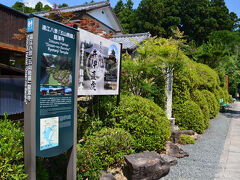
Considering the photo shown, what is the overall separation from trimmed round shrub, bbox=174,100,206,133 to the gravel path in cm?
45

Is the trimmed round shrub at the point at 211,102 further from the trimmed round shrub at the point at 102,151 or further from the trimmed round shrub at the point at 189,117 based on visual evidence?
the trimmed round shrub at the point at 102,151

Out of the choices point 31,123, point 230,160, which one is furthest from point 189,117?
point 31,123

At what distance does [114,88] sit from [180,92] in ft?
13.8

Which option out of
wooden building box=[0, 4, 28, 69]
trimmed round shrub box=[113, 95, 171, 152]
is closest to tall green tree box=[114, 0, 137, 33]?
wooden building box=[0, 4, 28, 69]

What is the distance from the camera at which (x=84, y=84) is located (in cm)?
387

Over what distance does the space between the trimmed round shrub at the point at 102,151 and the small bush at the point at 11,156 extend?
0.95 m

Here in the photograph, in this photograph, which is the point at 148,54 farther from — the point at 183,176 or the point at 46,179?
the point at 46,179

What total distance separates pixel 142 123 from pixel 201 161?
Result: 1861mm

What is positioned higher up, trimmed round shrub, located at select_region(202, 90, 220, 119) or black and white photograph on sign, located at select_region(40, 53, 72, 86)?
black and white photograph on sign, located at select_region(40, 53, 72, 86)

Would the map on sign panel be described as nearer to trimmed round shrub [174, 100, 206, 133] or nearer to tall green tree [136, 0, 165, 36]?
trimmed round shrub [174, 100, 206, 133]

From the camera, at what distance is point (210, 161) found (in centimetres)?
536

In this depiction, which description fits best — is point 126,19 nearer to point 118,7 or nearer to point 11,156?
point 118,7

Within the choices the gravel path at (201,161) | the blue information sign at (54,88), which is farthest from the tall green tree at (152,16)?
the blue information sign at (54,88)

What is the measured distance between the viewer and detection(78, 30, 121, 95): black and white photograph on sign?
12.6 ft
